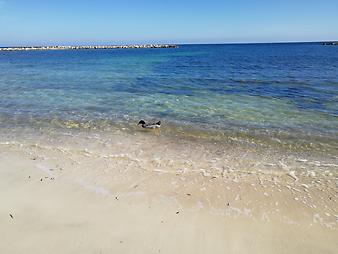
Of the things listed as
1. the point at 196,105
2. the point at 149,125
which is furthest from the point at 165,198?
the point at 196,105

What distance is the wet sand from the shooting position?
16.4 feet

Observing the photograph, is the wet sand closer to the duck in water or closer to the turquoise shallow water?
the duck in water

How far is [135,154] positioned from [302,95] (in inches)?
481

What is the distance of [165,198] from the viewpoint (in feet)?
21.0

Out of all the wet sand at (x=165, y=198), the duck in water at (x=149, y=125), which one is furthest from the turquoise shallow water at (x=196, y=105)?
the wet sand at (x=165, y=198)

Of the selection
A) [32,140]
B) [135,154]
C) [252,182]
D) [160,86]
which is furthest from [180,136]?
[160,86]

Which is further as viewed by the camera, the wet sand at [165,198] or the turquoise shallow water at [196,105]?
the turquoise shallow water at [196,105]

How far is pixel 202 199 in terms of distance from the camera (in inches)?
252

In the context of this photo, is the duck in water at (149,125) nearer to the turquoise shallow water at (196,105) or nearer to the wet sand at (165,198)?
the turquoise shallow water at (196,105)

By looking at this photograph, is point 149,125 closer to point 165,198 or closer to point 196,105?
point 196,105

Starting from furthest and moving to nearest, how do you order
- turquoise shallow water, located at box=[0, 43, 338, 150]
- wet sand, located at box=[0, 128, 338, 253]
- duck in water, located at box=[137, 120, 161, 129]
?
turquoise shallow water, located at box=[0, 43, 338, 150] → duck in water, located at box=[137, 120, 161, 129] → wet sand, located at box=[0, 128, 338, 253]

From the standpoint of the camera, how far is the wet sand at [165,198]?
500cm

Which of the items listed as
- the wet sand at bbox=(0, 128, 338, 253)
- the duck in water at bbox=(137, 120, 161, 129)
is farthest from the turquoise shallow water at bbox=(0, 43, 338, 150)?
the wet sand at bbox=(0, 128, 338, 253)

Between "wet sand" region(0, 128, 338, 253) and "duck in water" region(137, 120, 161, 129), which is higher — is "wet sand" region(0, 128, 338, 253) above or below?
below
